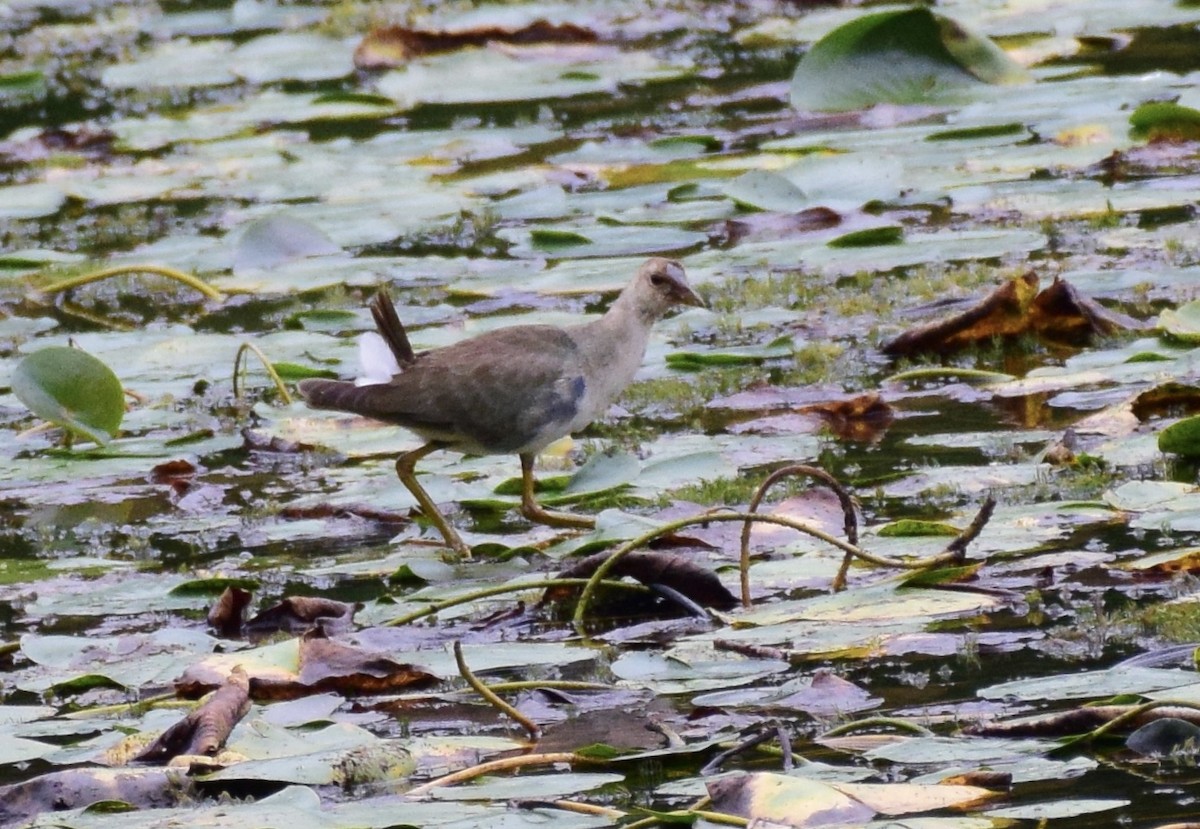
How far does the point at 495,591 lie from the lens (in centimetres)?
443

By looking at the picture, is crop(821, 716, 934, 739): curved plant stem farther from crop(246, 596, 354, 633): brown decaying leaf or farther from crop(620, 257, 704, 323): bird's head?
crop(620, 257, 704, 323): bird's head

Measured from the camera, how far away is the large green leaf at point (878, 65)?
27.5ft

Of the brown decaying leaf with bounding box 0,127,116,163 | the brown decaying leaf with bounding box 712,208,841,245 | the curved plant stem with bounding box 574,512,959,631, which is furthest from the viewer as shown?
the brown decaying leaf with bounding box 0,127,116,163

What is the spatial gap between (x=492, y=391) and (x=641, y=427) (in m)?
0.85

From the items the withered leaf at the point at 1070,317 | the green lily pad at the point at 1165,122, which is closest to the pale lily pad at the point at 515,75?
the green lily pad at the point at 1165,122

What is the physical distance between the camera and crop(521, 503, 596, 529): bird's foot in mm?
5168

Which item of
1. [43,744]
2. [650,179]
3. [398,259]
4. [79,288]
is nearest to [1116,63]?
[650,179]

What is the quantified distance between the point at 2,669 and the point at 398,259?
12.6 ft

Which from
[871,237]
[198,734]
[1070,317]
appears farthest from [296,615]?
[871,237]

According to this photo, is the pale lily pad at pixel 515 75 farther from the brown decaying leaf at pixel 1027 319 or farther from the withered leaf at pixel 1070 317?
the withered leaf at pixel 1070 317

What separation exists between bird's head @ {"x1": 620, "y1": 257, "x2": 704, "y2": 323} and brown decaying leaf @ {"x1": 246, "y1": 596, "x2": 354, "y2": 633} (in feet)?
5.31

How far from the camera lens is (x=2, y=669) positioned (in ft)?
14.7

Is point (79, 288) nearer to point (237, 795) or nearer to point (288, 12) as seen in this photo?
point (237, 795)

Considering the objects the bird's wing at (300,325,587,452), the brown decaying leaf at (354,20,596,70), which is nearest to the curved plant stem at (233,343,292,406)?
the bird's wing at (300,325,587,452)
